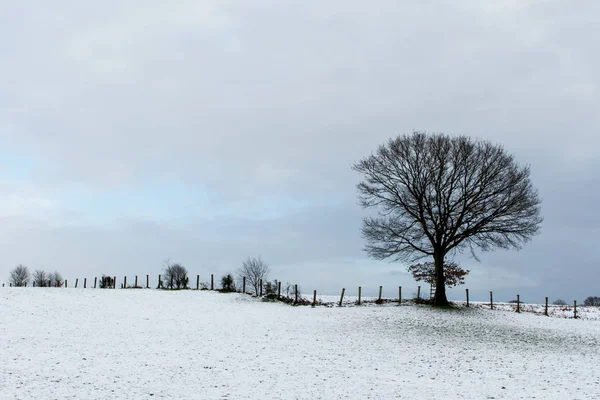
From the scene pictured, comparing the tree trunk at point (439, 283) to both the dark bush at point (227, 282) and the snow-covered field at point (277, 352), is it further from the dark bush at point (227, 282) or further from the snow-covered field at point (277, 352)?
the dark bush at point (227, 282)

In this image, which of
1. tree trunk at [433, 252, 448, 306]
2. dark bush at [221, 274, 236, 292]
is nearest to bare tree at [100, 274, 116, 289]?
dark bush at [221, 274, 236, 292]

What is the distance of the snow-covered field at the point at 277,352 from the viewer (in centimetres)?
1513

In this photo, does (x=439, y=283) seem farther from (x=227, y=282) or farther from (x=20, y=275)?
(x=20, y=275)

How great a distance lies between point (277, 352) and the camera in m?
21.7

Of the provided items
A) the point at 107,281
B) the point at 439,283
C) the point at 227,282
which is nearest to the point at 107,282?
the point at 107,281

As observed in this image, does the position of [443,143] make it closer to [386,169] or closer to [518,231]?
[386,169]

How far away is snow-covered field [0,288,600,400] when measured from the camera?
15.1m

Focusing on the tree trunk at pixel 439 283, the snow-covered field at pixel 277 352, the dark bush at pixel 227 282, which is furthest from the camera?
the dark bush at pixel 227 282

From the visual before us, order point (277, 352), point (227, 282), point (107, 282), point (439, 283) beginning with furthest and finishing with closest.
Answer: point (107, 282)
point (227, 282)
point (439, 283)
point (277, 352)

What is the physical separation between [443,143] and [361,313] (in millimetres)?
17427

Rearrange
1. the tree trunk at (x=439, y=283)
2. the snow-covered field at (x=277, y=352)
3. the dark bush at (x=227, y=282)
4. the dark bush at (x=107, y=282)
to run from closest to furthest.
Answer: the snow-covered field at (x=277, y=352) < the tree trunk at (x=439, y=283) < the dark bush at (x=227, y=282) < the dark bush at (x=107, y=282)

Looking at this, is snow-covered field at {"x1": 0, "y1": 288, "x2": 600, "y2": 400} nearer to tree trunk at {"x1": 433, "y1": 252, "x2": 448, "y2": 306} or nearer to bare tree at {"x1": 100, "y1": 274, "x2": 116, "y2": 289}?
tree trunk at {"x1": 433, "y1": 252, "x2": 448, "y2": 306}

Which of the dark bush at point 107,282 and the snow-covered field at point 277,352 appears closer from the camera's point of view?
the snow-covered field at point 277,352

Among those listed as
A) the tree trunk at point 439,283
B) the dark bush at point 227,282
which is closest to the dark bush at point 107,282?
the dark bush at point 227,282
